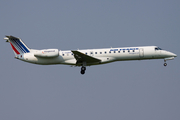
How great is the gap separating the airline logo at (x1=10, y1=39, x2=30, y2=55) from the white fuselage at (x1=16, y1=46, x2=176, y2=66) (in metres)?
0.59

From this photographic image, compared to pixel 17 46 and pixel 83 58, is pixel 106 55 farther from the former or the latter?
pixel 17 46

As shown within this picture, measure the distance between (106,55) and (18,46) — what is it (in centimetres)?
1014

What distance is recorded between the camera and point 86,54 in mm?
25422

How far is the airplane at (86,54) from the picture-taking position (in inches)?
981

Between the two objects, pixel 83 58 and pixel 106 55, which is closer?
pixel 83 58

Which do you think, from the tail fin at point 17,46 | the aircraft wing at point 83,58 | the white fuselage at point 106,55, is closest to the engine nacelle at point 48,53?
the white fuselage at point 106,55

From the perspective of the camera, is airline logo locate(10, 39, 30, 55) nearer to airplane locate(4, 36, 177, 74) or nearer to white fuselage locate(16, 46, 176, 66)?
airplane locate(4, 36, 177, 74)

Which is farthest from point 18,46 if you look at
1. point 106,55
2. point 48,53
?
point 106,55

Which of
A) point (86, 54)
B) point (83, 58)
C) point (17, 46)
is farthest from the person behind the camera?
point (17, 46)

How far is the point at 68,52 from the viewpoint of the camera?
25609 mm

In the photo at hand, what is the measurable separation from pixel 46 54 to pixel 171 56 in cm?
1429

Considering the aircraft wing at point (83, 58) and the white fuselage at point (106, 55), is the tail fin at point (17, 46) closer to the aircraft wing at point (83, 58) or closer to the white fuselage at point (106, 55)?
the white fuselage at point (106, 55)

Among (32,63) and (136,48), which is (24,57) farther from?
(136,48)

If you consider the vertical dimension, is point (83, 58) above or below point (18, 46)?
below
